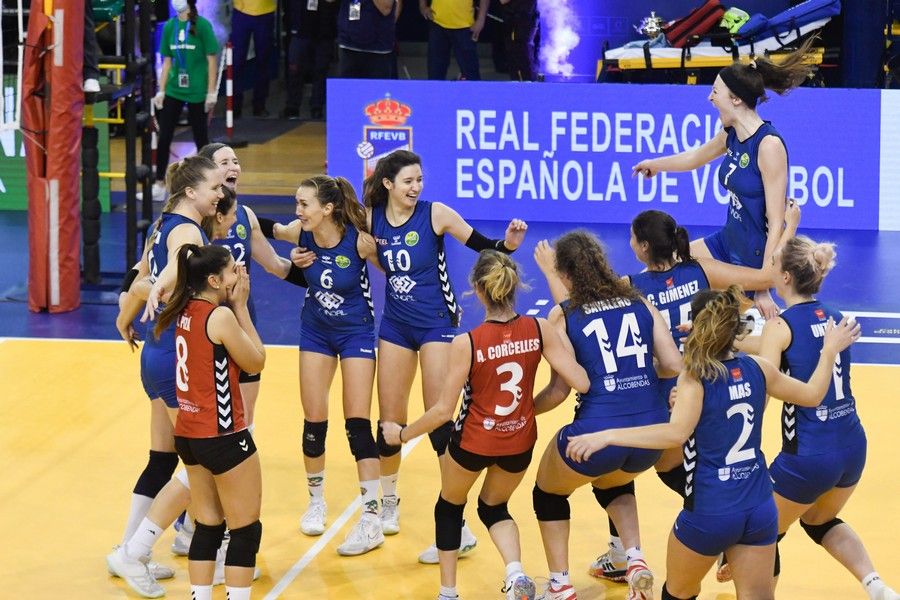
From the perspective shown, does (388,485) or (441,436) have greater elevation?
(441,436)

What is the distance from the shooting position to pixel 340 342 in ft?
24.3

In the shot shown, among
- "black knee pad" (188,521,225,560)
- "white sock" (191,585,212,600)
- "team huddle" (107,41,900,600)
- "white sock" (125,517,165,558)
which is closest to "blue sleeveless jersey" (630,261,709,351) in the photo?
"team huddle" (107,41,900,600)

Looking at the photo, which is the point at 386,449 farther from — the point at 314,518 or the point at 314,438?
the point at 314,518

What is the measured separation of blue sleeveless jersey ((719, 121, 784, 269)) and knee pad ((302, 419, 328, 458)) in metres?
2.43

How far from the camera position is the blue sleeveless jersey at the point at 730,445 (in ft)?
18.0

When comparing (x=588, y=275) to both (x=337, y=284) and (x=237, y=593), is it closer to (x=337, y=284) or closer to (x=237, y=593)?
(x=337, y=284)

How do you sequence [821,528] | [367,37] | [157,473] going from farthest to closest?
[367,37], [157,473], [821,528]

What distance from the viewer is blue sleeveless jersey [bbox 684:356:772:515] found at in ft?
18.0

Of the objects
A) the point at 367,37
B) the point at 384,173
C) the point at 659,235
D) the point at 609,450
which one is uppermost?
the point at 367,37

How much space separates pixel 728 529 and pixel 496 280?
146cm

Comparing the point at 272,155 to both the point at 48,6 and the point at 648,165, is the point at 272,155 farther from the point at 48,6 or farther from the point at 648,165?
the point at 648,165

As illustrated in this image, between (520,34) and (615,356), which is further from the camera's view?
(520,34)

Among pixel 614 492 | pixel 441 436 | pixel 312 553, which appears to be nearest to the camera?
pixel 614 492

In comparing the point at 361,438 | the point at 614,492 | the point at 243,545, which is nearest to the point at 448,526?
the point at 614,492
